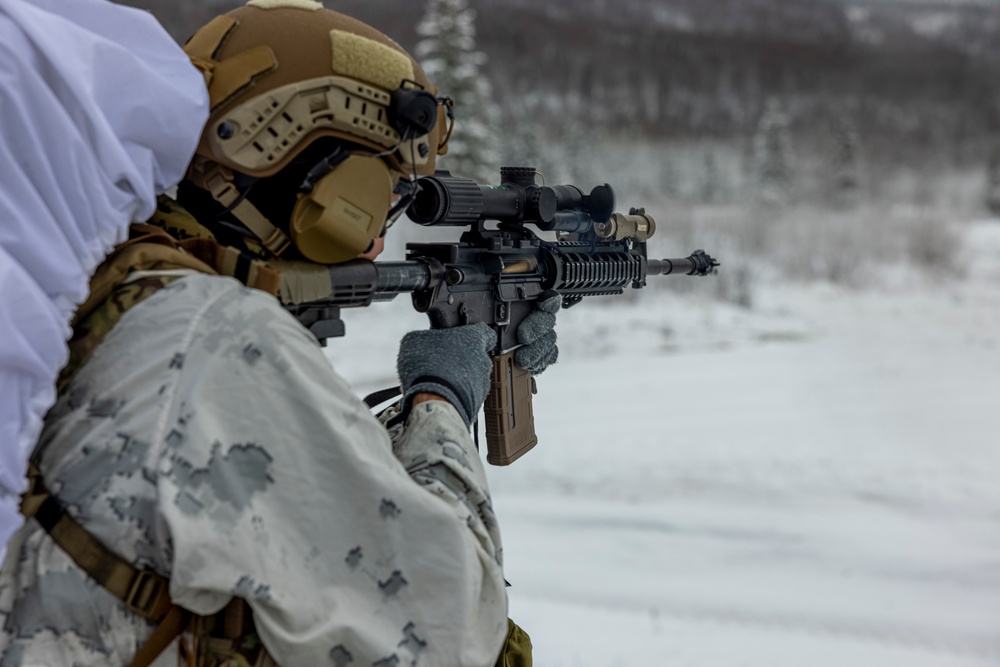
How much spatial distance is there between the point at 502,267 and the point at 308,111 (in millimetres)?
1151

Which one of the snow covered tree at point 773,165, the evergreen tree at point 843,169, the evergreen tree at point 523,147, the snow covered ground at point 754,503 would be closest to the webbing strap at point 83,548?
the snow covered ground at point 754,503

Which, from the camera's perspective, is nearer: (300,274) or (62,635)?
(62,635)

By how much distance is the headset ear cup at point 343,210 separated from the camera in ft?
5.59

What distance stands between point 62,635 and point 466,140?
17.3m

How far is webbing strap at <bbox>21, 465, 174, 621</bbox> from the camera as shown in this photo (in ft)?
3.86

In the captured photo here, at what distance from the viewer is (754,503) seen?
5.54 metres

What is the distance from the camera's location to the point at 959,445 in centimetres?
670

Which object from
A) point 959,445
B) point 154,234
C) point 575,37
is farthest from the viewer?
point 575,37

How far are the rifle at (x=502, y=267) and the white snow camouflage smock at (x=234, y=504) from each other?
64 centimetres

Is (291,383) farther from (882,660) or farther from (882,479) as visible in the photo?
(882,479)

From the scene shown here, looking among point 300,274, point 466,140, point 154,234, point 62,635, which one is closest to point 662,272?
point 300,274

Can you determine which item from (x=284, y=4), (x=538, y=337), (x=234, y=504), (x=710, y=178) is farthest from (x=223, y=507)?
(x=710, y=178)

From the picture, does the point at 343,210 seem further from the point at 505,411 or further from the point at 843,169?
the point at 843,169

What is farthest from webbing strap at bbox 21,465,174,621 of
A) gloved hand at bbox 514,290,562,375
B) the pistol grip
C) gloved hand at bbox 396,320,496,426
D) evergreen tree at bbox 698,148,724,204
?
evergreen tree at bbox 698,148,724,204
